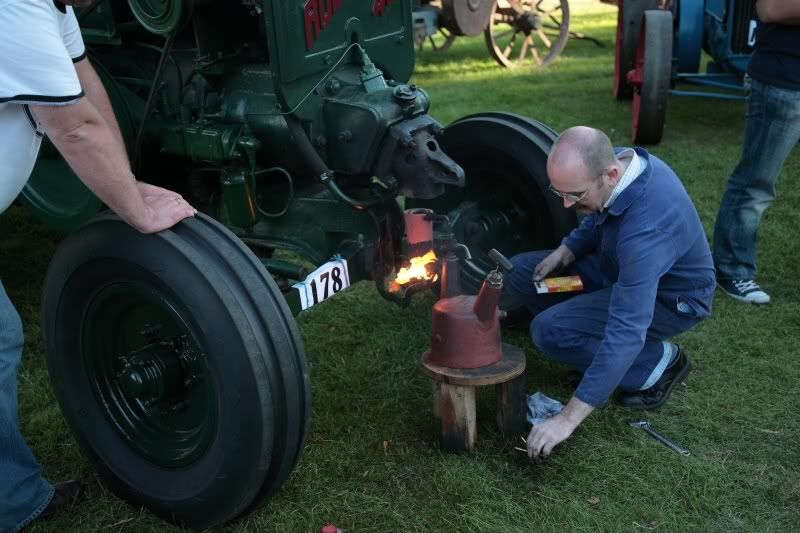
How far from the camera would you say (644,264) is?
9.05 feet

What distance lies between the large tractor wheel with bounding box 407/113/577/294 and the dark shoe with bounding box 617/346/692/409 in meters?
0.70

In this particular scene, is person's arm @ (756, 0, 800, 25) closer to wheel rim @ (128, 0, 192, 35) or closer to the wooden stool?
the wooden stool

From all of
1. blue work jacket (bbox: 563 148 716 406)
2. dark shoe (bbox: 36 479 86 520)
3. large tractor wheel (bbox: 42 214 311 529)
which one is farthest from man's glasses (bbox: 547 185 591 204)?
dark shoe (bbox: 36 479 86 520)

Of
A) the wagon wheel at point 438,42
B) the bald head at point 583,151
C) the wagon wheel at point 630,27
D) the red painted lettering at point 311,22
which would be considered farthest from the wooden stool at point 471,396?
the wagon wheel at point 438,42

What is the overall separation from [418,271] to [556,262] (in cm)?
59

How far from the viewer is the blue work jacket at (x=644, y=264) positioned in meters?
2.71

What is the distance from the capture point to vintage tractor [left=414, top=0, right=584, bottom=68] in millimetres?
9484

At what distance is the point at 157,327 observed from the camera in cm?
274

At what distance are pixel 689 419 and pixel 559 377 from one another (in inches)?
21.4

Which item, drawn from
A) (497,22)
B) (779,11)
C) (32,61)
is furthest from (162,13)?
(497,22)

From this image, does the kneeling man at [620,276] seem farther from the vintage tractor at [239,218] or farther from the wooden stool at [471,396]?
the vintage tractor at [239,218]

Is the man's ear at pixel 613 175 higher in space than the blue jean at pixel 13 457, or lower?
higher

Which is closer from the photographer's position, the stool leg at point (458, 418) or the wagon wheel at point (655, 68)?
the stool leg at point (458, 418)

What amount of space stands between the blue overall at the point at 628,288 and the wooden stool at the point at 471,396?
0.27m
